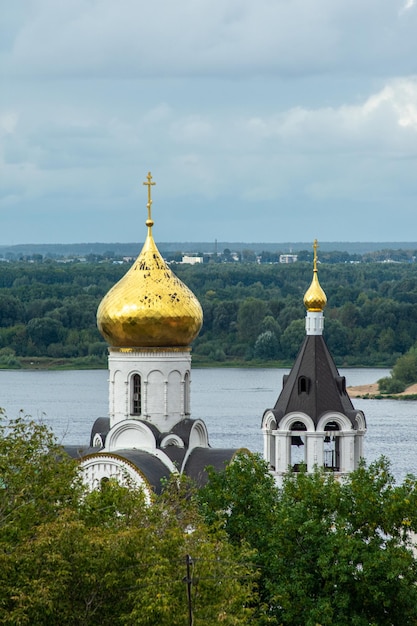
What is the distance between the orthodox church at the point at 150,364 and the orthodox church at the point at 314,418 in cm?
48

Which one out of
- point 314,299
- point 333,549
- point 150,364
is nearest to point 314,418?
point 314,299

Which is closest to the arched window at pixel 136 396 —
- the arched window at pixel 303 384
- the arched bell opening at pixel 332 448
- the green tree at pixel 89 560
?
the arched window at pixel 303 384

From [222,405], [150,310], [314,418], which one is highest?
[150,310]

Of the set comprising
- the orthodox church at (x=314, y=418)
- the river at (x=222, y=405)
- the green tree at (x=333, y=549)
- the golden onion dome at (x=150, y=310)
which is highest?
the golden onion dome at (x=150, y=310)

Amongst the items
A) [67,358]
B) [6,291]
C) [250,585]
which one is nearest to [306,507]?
[250,585]

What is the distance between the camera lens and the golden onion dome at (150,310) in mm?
15477

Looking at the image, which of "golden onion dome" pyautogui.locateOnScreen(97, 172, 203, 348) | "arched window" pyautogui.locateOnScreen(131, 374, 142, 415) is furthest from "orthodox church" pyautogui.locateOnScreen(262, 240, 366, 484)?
"arched window" pyautogui.locateOnScreen(131, 374, 142, 415)

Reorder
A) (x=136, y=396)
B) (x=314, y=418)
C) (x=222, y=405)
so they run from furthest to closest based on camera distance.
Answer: (x=222, y=405)
(x=136, y=396)
(x=314, y=418)

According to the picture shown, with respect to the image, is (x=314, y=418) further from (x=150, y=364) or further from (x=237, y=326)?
(x=237, y=326)

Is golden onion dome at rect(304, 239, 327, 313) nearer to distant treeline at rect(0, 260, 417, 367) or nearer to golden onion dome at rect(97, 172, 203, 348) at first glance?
golden onion dome at rect(97, 172, 203, 348)

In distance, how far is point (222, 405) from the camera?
34719 millimetres

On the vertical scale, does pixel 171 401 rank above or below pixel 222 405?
above

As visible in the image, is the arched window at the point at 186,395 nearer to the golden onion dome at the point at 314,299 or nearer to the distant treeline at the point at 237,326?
the golden onion dome at the point at 314,299

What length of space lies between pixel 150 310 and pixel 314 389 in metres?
1.53
